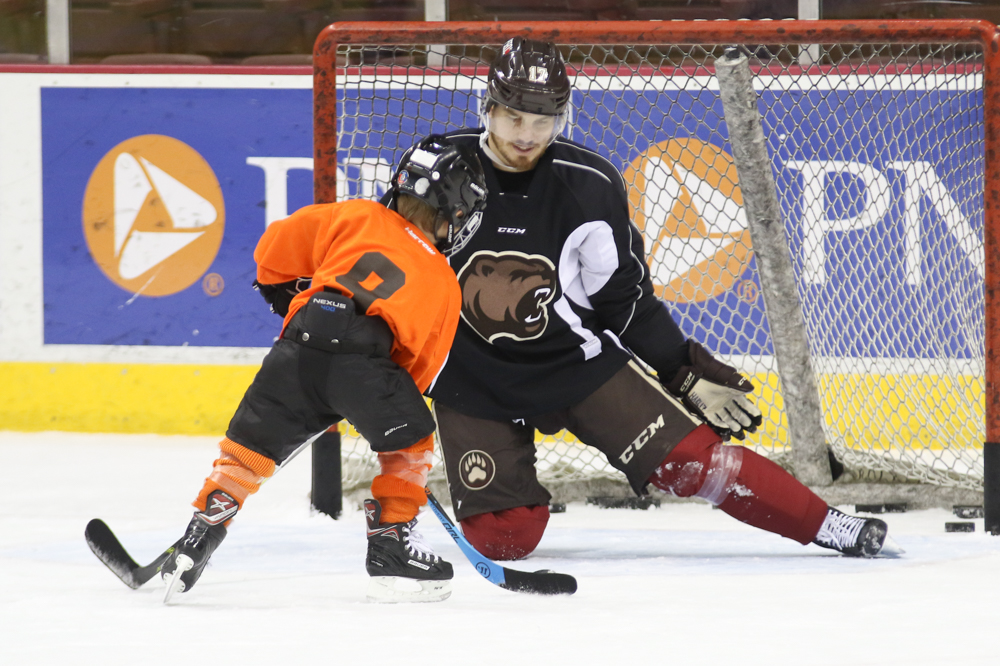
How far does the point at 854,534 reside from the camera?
208 cm

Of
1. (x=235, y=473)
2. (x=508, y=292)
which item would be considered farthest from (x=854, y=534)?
(x=235, y=473)

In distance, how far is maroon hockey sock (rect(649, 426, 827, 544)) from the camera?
2057 mm

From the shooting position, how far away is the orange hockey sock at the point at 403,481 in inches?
68.6

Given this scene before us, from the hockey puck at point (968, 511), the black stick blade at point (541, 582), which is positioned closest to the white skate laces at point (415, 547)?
the black stick blade at point (541, 582)

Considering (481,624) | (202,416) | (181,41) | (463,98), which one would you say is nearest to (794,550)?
(481,624)

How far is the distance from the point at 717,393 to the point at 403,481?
77cm

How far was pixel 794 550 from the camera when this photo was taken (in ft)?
7.30

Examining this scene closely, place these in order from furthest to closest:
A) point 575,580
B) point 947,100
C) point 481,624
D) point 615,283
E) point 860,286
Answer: point 860,286 → point 947,100 → point 615,283 → point 575,580 → point 481,624

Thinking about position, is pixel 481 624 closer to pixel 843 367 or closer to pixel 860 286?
pixel 843 367

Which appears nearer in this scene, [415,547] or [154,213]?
[415,547]

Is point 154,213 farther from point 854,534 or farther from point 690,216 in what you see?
point 854,534

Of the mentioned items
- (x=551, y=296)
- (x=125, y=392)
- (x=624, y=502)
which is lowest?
(x=624, y=502)

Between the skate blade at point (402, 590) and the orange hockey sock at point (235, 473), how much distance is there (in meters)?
0.28

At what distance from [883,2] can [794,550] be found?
2.93 m
